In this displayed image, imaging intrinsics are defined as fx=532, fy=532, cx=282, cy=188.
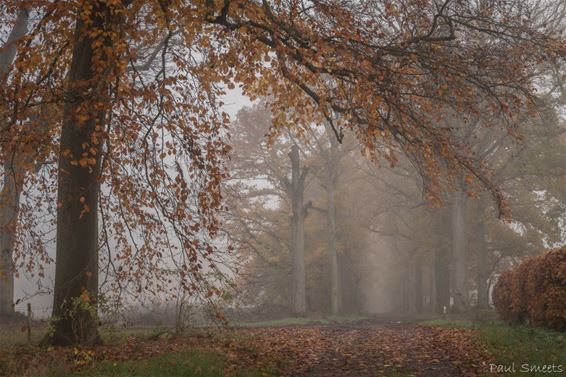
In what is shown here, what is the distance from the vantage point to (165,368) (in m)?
6.83

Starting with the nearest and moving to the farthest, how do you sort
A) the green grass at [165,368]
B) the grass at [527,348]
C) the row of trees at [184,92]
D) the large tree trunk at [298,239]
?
the green grass at [165,368]
the grass at [527,348]
the row of trees at [184,92]
the large tree trunk at [298,239]

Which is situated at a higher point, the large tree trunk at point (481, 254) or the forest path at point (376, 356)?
the large tree trunk at point (481, 254)

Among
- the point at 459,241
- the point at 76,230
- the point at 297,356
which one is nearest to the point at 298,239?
the point at 459,241

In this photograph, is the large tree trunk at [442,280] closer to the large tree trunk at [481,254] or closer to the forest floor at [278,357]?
the large tree trunk at [481,254]

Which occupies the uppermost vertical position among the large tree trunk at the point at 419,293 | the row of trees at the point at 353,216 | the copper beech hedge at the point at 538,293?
the row of trees at the point at 353,216

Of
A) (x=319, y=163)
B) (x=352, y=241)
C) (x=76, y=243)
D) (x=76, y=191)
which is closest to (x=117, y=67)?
(x=76, y=191)

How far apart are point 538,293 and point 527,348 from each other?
3.50 meters

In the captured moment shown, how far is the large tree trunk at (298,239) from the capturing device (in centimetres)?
2686

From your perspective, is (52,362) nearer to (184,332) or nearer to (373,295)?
(184,332)

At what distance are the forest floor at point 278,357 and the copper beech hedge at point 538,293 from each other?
60 centimetres

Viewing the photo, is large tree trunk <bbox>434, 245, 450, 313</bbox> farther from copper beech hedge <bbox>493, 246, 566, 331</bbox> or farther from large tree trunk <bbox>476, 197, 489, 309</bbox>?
copper beech hedge <bbox>493, 246, 566, 331</bbox>

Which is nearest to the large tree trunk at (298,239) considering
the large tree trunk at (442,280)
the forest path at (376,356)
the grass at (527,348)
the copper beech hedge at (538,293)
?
the large tree trunk at (442,280)

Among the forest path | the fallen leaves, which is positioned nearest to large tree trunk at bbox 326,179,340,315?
the forest path

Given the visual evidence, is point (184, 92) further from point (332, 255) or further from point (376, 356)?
point (332, 255)
